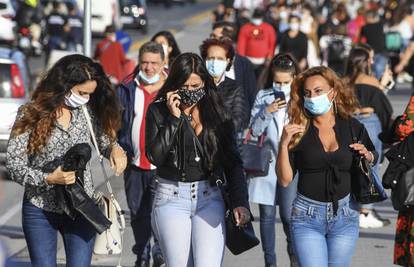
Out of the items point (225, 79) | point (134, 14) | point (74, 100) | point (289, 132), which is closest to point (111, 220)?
point (74, 100)

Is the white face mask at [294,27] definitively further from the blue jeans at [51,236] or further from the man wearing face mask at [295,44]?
the blue jeans at [51,236]

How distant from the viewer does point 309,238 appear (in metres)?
6.66

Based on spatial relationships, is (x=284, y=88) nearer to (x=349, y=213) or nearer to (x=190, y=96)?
(x=349, y=213)

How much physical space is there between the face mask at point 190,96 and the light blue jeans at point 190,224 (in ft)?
1.42

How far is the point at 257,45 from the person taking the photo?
18.2 meters

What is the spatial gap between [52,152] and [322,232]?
5.01 feet

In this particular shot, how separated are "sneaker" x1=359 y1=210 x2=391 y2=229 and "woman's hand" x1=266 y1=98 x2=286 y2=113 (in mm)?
2945

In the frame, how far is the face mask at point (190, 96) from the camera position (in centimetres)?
655

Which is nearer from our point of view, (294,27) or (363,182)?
(363,182)

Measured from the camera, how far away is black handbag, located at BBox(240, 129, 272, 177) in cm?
889

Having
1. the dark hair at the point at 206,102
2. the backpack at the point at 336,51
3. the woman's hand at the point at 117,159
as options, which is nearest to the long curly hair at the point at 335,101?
the dark hair at the point at 206,102

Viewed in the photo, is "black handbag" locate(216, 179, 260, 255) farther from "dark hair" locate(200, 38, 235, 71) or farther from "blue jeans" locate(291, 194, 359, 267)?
"dark hair" locate(200, 38, 235, 71)

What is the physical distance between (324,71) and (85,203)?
5.13 feet

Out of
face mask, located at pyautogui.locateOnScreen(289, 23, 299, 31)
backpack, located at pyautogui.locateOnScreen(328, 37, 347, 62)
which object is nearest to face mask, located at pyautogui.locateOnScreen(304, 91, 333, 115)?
face mask, located at pyautogui.locateOnScreen(289, 23, 299, 31)
